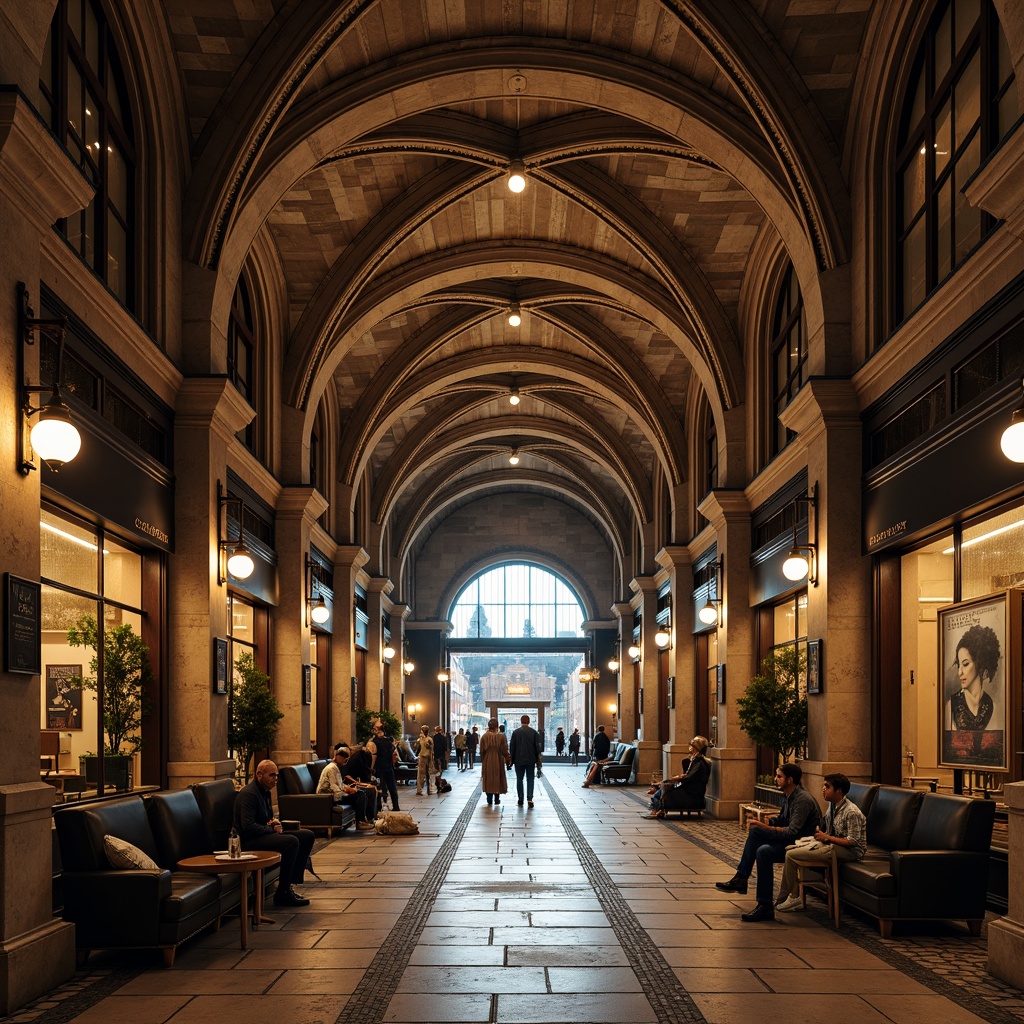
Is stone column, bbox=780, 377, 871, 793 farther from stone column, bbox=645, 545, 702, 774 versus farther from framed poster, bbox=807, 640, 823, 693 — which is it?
stone column, bbox=645, 545, 702, 774

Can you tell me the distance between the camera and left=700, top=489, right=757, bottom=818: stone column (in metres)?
16.9

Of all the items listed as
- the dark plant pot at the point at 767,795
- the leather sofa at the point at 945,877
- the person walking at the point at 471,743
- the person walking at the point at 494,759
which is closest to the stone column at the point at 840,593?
the dark plant pot at the point at 767,795

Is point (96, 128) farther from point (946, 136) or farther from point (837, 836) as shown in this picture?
point (837, 836)

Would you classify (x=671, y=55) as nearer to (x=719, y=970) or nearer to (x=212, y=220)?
(x=212, y=220)

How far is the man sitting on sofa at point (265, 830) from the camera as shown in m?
9.34

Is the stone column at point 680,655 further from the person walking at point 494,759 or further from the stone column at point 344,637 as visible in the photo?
the stone column at point 344,637

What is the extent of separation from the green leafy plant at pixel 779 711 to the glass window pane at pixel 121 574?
682 centimetres

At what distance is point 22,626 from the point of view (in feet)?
22.5

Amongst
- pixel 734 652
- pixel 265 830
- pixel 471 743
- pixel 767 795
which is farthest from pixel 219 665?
pixel 471 743

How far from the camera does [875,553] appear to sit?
11.4 meters

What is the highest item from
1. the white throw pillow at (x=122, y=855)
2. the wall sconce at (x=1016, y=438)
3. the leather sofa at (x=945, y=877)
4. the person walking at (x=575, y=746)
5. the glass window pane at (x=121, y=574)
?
the wall sconce at (x=1016, y=438)

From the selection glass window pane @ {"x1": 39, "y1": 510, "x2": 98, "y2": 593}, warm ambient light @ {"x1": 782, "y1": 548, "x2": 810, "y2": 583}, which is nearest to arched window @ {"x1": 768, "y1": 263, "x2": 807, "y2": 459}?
warm ambient light @ {"x1": 782, "y1": 548, "x2": 810, "y2": 583}

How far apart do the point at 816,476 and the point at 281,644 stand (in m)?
8.13

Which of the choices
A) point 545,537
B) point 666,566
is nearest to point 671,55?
point 666,566
